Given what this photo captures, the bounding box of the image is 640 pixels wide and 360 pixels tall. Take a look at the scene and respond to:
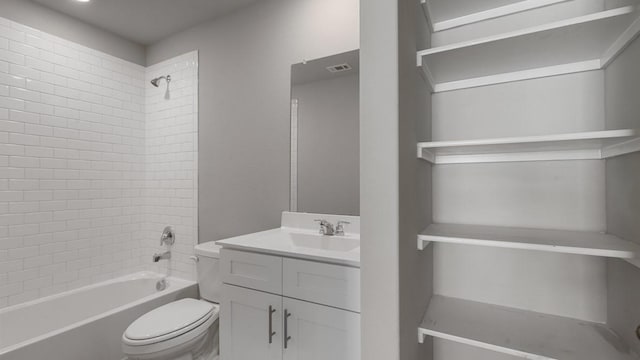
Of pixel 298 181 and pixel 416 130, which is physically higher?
pixel 416 130

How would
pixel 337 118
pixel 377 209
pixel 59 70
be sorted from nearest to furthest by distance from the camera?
pixel 377 209
pixel 337 118
pixel 59 70

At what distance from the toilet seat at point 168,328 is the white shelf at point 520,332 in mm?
1305

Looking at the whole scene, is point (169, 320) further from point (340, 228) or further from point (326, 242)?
point (340, 228)

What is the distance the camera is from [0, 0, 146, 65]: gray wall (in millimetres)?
2133

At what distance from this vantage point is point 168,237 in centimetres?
267

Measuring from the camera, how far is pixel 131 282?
2.68 meters

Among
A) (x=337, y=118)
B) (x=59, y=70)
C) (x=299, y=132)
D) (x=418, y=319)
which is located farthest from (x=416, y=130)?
(x=59, y=70)

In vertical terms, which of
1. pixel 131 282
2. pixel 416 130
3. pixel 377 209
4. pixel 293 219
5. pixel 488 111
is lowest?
pixel 131 282

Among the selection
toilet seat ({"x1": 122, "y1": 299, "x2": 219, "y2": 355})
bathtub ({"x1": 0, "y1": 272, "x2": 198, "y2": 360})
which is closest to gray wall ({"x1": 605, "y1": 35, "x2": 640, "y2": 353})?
toilet seat ({"x1": 122, "y1": 299, "x2": 219, "y2": 355})

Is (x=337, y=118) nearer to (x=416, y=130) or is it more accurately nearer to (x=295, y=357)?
(x=416, y=130)

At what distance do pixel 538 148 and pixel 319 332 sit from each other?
3.72 ft

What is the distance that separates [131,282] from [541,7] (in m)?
3.37

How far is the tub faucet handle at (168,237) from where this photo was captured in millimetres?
2660

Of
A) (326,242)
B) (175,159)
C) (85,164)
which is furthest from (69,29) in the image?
(326,242)
